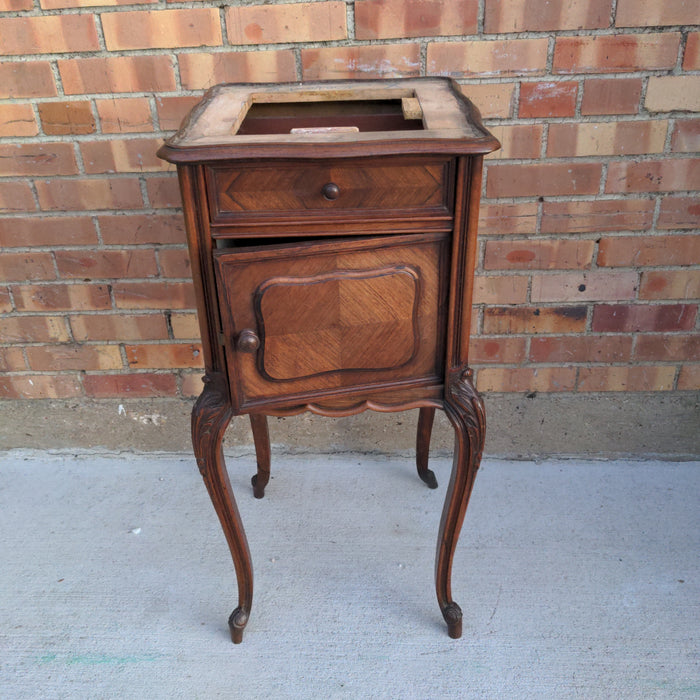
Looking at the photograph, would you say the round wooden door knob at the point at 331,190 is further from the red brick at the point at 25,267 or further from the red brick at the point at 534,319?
the red brick at the point at 25,267

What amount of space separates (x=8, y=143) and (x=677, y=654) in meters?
2.03

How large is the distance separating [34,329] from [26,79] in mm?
698

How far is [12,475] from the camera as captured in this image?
1992 millimetres

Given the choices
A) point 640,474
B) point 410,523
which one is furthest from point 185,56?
point 640,474

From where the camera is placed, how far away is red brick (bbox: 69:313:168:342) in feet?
6.14

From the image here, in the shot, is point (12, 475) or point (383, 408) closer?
point (383, 408)

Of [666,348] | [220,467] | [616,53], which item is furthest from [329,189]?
[666,348]

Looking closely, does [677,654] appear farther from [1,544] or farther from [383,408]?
[1,544]

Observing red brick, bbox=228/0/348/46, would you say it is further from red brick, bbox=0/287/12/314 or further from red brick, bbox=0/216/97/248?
red brick, bbox=0/287/12/314

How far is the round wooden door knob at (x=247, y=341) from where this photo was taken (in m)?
1.12

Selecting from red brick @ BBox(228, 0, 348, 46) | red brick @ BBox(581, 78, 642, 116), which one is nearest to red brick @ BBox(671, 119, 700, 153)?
red brick @ BBox(581, 78, 642, 116)

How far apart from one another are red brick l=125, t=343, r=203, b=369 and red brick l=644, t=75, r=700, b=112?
4.55ft

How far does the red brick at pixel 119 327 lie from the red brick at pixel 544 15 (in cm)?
119

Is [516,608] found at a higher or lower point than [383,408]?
lower
